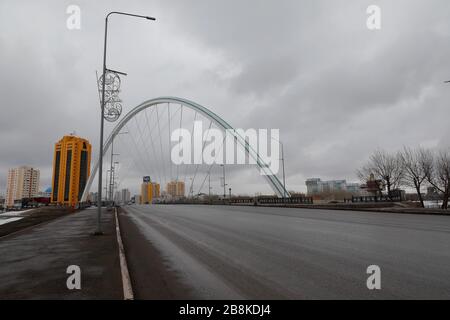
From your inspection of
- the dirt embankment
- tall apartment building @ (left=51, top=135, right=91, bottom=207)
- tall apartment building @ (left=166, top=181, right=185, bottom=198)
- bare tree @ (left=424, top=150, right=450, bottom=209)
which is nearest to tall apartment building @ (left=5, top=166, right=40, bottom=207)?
tall apartment building @ (left=166, top=181, right=185, bottom=198)

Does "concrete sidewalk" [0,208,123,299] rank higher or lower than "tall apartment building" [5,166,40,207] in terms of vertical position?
lower

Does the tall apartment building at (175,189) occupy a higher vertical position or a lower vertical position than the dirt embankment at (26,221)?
higher

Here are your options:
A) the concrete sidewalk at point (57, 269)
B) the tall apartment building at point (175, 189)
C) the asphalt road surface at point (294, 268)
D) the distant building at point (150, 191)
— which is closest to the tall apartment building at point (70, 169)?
the tall apartment building at point (175, 189)

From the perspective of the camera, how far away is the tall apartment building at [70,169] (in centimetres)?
9894

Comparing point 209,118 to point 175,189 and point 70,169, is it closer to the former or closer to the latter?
point 70,169

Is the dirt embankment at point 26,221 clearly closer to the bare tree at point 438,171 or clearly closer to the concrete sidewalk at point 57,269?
the concrete sidewalk at point 57,269

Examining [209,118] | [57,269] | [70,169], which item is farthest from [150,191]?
[57,269]

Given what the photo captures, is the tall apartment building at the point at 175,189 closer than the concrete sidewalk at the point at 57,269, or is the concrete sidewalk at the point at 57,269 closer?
the concrete sidewalk at the point at 57,269

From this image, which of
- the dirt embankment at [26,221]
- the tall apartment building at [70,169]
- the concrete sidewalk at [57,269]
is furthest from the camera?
the tall apartment building at [70,169]

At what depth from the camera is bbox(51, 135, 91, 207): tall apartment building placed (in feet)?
325

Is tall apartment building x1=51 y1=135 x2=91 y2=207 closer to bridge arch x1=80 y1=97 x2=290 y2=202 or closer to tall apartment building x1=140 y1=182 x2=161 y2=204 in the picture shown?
bridge arch x1=80 y1=97 x2=290 y2=202
